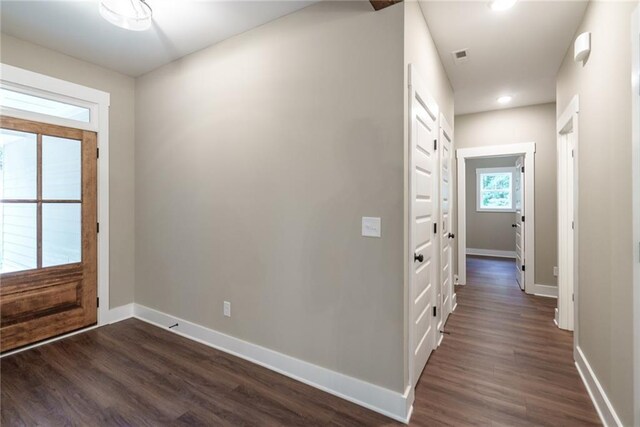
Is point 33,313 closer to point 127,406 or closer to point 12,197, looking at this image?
point 12,197

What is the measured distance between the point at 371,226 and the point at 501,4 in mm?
1858

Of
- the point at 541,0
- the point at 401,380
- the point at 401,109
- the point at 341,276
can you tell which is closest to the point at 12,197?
the point at 341,276

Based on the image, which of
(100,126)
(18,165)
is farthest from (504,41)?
(18,165)

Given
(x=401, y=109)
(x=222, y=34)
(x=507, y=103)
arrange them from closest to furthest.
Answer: (x=401, y=109), (x=222, y=34), (x=507, y=103)

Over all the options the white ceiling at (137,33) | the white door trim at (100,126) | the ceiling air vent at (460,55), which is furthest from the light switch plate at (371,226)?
the white door trim at (100,126)

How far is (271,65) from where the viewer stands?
2.30 meters

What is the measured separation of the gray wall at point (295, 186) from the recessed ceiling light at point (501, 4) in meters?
0.89

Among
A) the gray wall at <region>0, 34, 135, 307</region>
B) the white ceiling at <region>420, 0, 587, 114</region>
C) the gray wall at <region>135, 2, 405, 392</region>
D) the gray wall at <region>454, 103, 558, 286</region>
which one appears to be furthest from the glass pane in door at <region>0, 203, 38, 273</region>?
the gray wall at <region>454, 103, 558, 286</region>

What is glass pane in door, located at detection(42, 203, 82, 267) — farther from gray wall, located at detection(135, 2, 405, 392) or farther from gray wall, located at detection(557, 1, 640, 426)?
gray wall, located at detection(557, 1, 640, 426)

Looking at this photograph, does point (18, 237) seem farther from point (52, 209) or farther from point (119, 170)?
point (119, 170)

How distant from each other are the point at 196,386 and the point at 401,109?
235 cm

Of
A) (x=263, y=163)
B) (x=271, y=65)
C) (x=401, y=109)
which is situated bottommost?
(x=263, y=163)

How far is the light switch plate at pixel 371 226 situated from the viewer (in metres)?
1.85

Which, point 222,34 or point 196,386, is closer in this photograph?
point 196,386
